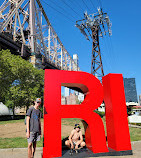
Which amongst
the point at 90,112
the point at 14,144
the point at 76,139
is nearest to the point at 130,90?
the point at 90,112

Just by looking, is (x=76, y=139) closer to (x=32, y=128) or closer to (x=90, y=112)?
(x=90, y=112)

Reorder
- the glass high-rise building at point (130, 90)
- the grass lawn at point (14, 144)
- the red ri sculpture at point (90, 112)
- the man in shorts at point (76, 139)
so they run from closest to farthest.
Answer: the red ri sculpture at point (90, 112)
the man in shorts at point (76, 139)
the grass lawn at point (14, 144)
the glass high-rise building at point (130, 90)

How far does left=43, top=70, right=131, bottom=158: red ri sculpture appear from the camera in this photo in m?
5.27

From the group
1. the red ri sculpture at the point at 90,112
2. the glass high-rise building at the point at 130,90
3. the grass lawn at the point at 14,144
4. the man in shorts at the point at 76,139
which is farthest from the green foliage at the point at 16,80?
the glass high-rise building at the point at 130,90

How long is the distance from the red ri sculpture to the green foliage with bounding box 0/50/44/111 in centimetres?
1705

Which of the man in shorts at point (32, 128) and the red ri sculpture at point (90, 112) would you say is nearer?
the man in shorts at point (32, 128)

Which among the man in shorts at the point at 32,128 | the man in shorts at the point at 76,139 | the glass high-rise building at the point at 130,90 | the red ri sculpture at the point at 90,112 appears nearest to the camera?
the man in shorts at the point at 32,128

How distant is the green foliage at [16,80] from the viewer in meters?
21.2

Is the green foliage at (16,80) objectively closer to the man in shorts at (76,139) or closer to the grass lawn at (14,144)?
the grass lawn at (14,144)

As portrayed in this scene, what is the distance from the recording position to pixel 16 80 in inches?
972

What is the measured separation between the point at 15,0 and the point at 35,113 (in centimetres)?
4469

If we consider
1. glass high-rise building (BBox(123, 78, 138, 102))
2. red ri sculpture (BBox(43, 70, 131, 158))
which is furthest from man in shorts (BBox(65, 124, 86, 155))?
glass high-rise building (BBox(123, 78, 138, 102))

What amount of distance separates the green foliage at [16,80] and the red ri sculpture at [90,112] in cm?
1705

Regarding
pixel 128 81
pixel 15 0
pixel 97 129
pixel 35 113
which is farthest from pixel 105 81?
pixel 128 81
